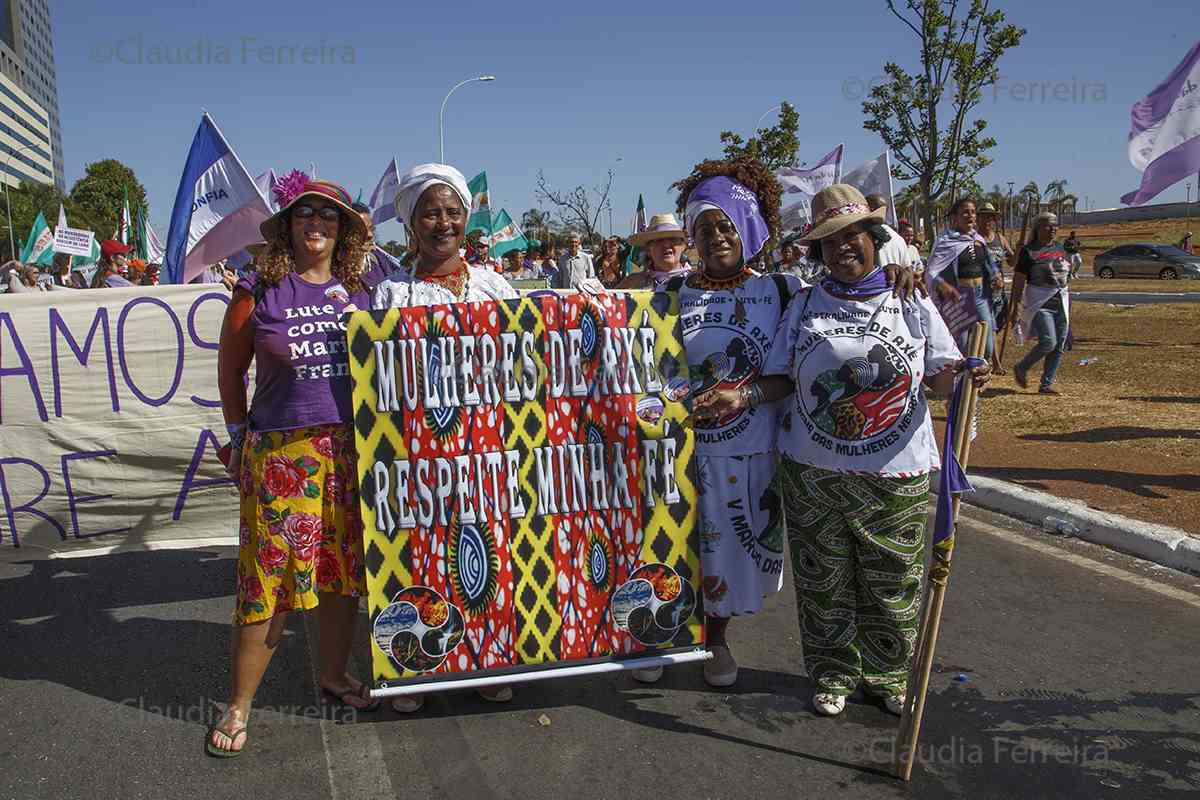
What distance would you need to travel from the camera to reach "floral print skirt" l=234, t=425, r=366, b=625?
10.3ft

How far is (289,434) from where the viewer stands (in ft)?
10.4

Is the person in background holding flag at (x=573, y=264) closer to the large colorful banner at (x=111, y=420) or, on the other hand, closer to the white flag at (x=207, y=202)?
the white flag at (x=207, y=202)

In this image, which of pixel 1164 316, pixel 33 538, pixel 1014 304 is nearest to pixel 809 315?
pixel 33 538

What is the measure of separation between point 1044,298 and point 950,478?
26.2 ft

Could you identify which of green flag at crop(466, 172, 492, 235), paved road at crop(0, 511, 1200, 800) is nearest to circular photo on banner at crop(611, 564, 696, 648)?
paved road at crop(0, 511, 1200, 800)

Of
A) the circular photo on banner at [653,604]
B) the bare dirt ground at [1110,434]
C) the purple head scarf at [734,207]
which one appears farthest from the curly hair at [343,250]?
the bare dirt ground at [1110,434]

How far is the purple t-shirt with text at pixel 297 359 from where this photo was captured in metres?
3.14

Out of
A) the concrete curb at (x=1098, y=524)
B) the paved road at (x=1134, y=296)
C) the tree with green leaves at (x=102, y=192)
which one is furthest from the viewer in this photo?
the tree with green leaves at (x=102, y=192)

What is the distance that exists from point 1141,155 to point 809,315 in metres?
3.33

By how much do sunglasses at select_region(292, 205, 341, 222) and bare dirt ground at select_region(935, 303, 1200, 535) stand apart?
15.5ft

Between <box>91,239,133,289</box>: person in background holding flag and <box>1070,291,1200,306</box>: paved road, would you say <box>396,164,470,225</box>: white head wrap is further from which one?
<box>1070,291,1200,306</box>: paved road

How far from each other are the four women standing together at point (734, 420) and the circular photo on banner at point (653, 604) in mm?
194

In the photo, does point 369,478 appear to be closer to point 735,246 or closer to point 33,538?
point 735,246

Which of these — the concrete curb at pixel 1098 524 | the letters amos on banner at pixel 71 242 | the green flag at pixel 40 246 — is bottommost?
the concrete curb at pixel 1098 524
